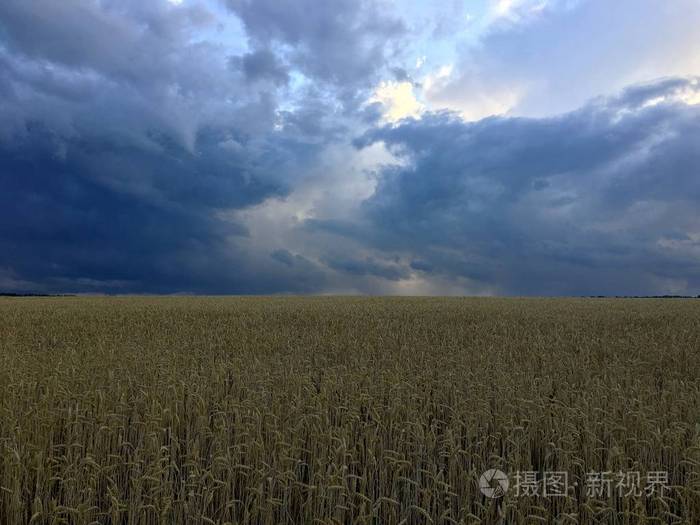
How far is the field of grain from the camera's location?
3.92 meters

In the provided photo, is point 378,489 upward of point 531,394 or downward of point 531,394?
downward

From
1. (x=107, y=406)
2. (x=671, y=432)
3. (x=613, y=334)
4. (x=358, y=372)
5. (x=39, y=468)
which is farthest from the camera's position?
(x=613, y=334)

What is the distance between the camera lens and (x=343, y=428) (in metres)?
5.05

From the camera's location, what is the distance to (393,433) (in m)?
5.28

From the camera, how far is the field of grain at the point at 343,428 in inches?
154

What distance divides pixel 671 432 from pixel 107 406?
6.59 m

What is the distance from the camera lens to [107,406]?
6.07 meters

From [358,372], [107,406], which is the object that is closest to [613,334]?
[358,372]

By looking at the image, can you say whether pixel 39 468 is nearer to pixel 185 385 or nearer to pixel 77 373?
pixel 185 385

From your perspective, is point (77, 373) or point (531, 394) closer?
point (531, 394)

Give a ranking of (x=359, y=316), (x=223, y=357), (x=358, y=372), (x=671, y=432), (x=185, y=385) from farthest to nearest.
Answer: (x=359, y=316), (x=223, y=357), (x=358, y=372), (x=185, y=385), (x=671, y=432)

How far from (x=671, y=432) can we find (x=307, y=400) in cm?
416

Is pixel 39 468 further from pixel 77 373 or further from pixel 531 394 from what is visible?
pixel 531 394

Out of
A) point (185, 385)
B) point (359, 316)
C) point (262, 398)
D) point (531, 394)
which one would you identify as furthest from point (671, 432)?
point (359, 316)
